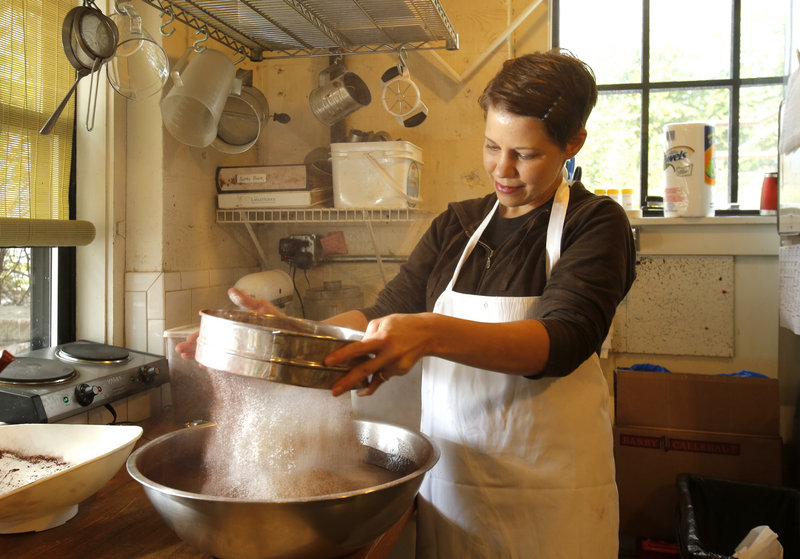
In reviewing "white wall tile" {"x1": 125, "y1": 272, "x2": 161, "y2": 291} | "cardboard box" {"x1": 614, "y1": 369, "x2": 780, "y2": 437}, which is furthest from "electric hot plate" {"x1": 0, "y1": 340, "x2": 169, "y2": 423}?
"cardboard box" {"x1": 614, "y1": 369, "x2": 780, "y2": 437}

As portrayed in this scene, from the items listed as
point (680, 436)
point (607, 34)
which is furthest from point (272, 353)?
point (607, 34)

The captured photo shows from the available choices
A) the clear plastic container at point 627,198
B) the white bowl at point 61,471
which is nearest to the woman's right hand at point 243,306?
the white bowl at point 61,471

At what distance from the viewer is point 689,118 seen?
286 cm

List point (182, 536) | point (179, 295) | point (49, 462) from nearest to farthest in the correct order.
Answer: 1. point (182, 536)
2. point (49, 462)
3. point (179, 295)

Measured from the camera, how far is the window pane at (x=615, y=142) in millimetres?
2885

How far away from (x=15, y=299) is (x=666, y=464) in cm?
235

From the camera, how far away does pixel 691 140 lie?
257 centimetres

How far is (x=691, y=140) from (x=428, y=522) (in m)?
1.97

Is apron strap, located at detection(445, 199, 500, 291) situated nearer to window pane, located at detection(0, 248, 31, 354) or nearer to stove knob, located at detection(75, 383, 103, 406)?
stove knob, located at detection(75, 383, 103, 406)

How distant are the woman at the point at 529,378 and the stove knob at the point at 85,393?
28.2 inches

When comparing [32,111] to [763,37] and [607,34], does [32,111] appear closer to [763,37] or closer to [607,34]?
[607,34]

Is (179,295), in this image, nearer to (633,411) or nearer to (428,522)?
(428,522)

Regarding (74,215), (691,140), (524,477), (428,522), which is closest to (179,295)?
(74,215)

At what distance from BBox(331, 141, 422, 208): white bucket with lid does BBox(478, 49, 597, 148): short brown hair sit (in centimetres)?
96
